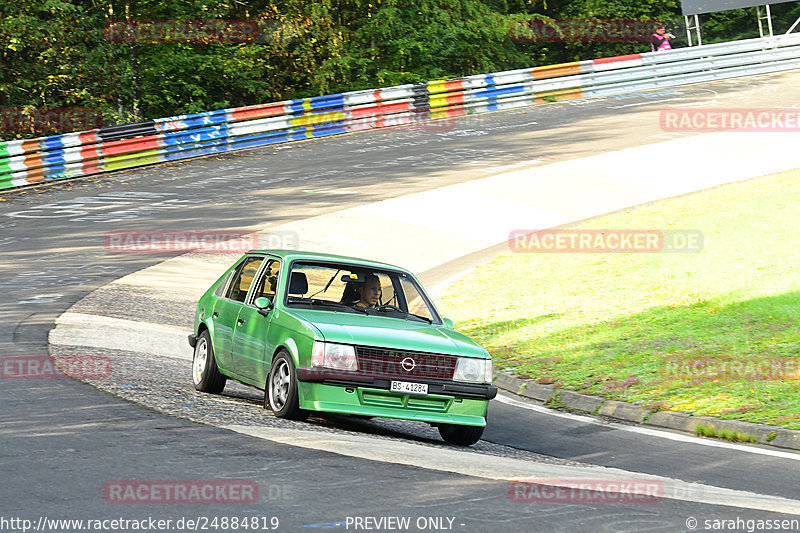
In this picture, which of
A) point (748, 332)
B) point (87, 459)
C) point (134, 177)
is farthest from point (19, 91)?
point (87, 459)

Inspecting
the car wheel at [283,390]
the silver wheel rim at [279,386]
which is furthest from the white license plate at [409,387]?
the silver wheel rim at [279,386]

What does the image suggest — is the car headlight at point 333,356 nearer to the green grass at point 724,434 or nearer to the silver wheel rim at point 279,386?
the silver wheel rim at point 279,386

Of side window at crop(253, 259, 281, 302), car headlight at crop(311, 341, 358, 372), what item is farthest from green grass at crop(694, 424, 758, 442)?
side window at crop(253, 259, 281, 302)

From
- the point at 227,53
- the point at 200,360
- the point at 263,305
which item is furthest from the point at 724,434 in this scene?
the point at 227,53

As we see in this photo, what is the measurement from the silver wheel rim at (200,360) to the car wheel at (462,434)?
Answer: 9.52 ft

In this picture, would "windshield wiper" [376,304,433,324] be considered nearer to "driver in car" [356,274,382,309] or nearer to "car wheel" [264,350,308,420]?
"driver in car" [356,274,382,309]

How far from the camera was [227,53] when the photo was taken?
3869 centimetres

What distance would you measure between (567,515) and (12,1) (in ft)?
105

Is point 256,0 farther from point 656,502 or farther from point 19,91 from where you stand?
point 656,502

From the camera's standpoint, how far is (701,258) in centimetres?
1880

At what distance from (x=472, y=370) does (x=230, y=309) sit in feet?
9.58

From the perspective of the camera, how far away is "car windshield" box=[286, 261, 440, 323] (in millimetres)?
10234

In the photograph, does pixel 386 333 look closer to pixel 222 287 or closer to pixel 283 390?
pixel 283 390

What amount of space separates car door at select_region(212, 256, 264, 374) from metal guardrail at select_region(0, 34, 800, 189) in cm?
1769
